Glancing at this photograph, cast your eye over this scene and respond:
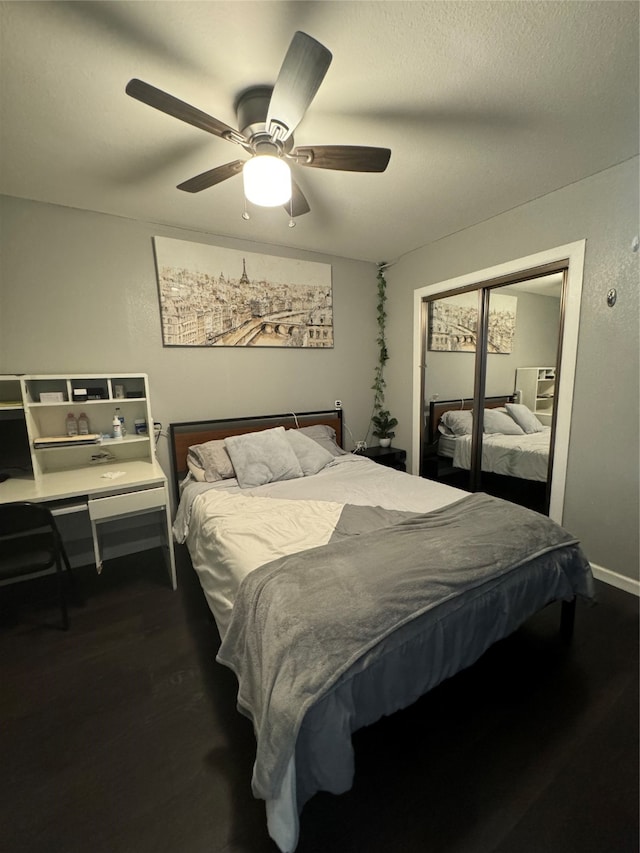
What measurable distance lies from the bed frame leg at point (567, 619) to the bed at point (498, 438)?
1.01 metres

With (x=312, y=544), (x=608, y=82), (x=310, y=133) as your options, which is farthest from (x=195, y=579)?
(x=608, y=82)

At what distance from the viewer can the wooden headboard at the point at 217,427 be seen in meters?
2.80

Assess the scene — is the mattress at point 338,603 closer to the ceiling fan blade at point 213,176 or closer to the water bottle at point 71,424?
the water bottle at point 71,424

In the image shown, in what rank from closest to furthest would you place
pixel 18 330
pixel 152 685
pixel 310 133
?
pixel 152 685 → pixel 310 133 → pixel 18 330

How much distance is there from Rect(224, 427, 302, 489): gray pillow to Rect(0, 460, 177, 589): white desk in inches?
20.2

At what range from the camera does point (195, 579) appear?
7.75ft

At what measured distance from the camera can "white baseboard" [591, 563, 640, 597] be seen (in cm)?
207

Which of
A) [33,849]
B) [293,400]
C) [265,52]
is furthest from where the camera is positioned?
[293,400]

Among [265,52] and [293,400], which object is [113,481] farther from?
[265,52]

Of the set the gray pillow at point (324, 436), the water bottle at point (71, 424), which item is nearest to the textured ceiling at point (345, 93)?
the water bottle at point (71, 424)

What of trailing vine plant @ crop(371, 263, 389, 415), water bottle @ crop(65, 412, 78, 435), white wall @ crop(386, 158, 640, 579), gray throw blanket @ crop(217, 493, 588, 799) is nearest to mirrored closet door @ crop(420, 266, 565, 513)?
white wall @ crop(386, 158, 640, 579)

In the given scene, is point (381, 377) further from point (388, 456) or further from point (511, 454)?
point (511, 454)

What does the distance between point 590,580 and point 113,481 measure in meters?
2.64

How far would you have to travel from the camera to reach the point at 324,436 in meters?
3.16
